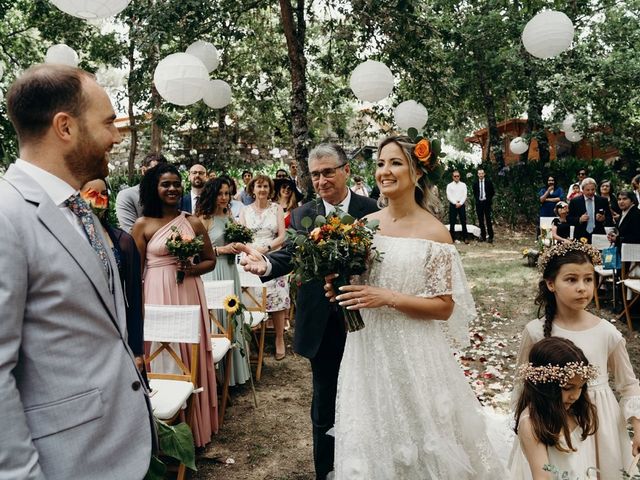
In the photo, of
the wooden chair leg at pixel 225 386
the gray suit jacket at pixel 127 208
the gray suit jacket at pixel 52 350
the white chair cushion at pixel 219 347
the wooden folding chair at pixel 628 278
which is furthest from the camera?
the wooden folding chair at pixel 628 278

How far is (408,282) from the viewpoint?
2.48 m

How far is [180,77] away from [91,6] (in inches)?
48.2

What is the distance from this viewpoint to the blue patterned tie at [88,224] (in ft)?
4.99

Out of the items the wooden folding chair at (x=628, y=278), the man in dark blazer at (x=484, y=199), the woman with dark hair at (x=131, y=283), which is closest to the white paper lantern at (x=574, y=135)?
the man in dark blazer at (x=484, y=199)

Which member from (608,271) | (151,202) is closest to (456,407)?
(151,202)

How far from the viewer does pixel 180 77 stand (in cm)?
524

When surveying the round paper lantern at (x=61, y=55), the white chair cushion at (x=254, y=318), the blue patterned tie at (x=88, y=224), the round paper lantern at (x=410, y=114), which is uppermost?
the round paper lantern at (x=61, y=55)

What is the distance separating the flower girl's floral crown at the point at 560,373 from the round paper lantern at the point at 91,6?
164 inches

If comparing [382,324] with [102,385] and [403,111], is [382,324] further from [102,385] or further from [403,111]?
[403,111]

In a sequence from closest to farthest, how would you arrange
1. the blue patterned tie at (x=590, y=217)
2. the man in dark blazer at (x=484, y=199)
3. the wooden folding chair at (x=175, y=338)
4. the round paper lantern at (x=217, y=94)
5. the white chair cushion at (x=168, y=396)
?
the white chair cushion at (x=168, y=396) → the wooden folding chair at (x=175, y=338) → the round paper lantern at (x=217, y=94) → the blue patterned tie at (x=590, y=217) → the man in dark blazer at (x=484, y=199)

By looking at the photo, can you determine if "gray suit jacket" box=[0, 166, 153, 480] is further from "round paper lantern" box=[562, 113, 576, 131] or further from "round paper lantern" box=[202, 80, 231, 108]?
"round paper lantern" box=[562, 113, 576, 131]

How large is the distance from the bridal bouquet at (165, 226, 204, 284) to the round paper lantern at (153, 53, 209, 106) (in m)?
2.06

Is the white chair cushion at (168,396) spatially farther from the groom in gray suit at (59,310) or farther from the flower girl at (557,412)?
the flower girl at (557,412)

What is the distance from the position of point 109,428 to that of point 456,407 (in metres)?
1.71
